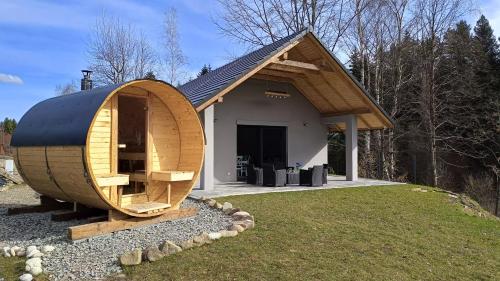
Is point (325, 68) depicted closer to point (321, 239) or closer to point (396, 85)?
point (321, 239)

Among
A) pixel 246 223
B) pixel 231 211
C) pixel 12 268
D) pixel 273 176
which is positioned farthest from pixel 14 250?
Result: pixel 273 176

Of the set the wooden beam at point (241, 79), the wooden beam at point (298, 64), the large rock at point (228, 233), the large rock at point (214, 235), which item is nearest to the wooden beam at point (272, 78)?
the wooden beam at point (298, 64)

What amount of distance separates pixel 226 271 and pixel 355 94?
32.0ft

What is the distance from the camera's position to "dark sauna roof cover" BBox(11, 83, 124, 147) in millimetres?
6078

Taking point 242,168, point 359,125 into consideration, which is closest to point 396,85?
point 359,125

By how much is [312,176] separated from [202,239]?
7148mm

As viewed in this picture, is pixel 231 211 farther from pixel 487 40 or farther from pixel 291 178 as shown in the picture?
pixel 487 40

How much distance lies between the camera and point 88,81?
34.8 feet

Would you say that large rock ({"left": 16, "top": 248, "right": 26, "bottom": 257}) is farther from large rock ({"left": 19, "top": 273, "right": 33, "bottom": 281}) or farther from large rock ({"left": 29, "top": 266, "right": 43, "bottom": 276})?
large rock ({"left": 19, "top": 273, "right": 33, "bottom": 281})

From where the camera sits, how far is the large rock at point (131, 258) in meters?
5.02

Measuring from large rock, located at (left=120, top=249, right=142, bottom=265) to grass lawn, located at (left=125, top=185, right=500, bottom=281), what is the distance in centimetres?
11

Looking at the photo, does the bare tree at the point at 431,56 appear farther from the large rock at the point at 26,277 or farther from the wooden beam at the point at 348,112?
the large rock at the point at 26,277

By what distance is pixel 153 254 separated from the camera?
5195 millimetres

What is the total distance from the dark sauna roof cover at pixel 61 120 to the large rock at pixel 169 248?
1864 mm
